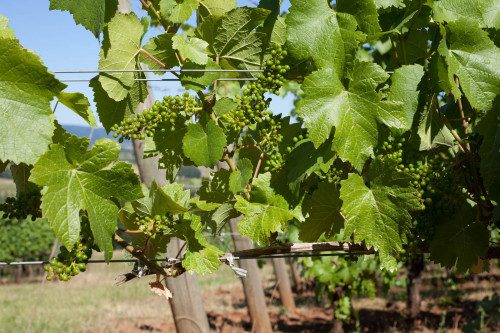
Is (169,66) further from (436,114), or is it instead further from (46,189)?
(436,114)

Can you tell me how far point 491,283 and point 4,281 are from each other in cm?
1390

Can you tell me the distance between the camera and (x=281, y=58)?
5.33 ft

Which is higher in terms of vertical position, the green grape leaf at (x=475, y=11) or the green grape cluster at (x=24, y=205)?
the green grape leaf at (x=475, y=11)

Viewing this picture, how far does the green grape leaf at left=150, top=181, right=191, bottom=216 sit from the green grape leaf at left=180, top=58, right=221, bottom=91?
0.30 metres

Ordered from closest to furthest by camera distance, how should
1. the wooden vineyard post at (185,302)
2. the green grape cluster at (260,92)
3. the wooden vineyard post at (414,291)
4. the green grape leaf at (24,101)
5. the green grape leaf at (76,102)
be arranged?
the green grape leaf at (24,101)
the green grape leaf at (76,102)
the green grape cluster at (260,92)
the wooden vineyard post at (185,302)
the wooden vineyard post at (414,291)

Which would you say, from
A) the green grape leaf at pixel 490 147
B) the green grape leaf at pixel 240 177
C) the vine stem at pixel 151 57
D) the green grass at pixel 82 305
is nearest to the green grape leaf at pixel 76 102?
the vine stem at pixel 151 57

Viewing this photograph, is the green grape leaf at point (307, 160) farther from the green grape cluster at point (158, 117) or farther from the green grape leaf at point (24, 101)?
the green grape leaf at point (24, 101)

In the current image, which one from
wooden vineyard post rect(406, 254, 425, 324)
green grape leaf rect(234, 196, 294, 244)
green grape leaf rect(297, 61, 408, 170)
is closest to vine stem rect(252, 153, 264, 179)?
green grape leaf rect(234, 196, 294, 244)

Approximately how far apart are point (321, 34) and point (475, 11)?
0.48 m

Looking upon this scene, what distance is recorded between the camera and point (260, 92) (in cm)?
164

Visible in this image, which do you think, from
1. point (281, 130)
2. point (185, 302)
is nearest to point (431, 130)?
point (281, 130)

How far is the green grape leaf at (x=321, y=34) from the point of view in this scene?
1.54 metres

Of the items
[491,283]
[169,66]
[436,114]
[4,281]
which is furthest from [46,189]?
[4,281]

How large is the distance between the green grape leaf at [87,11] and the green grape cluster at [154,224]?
51 centimetres
